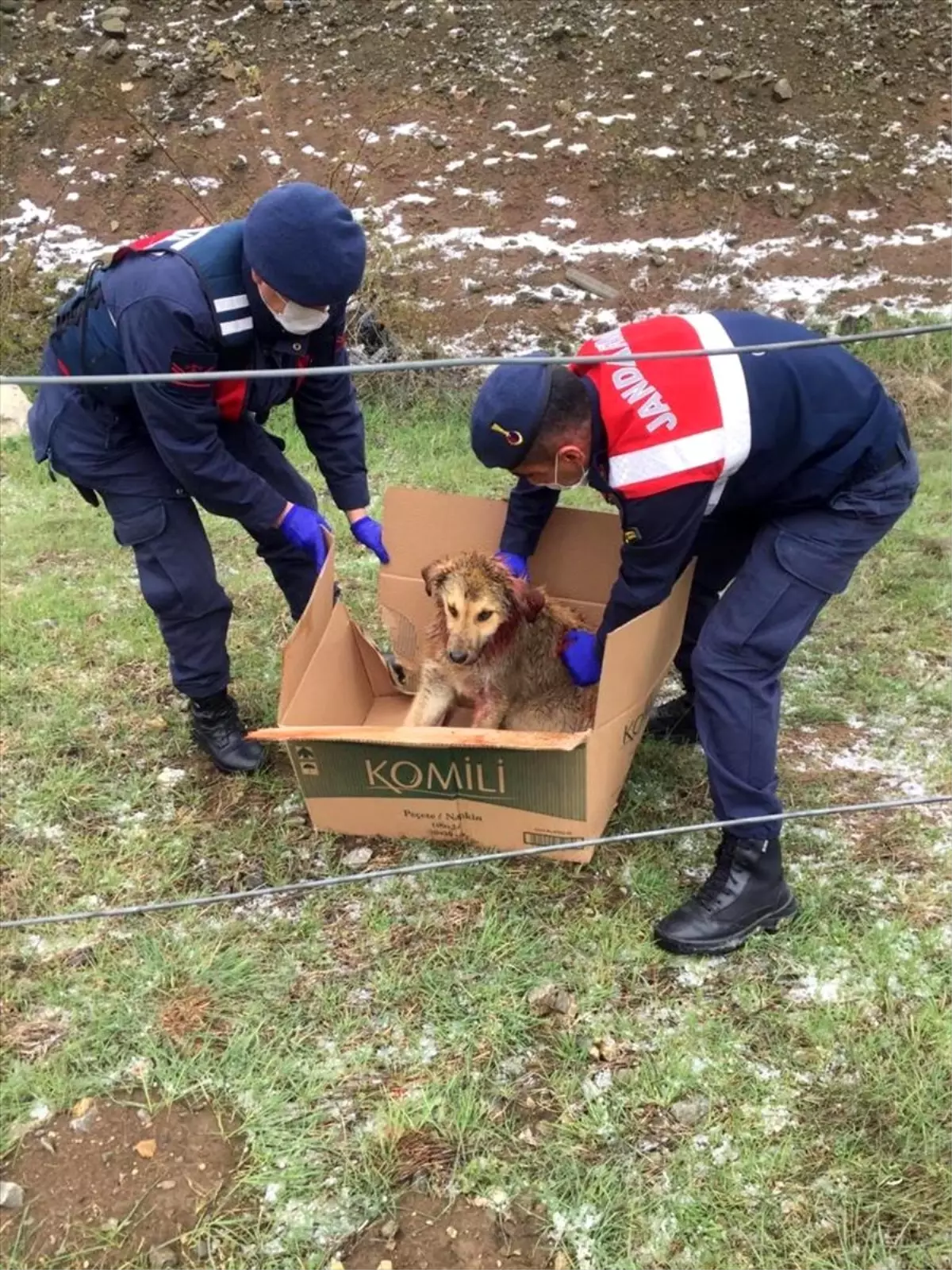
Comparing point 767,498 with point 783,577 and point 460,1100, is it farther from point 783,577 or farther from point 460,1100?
point 460,1100

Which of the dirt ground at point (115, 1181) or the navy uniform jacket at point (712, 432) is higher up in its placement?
the navy uniform jacket at point (712, 432)

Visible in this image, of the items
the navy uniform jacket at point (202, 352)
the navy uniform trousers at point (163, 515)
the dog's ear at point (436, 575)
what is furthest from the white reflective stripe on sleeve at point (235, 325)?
the dog's ear at point (436, 575)

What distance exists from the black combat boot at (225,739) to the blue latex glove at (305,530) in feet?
2.18

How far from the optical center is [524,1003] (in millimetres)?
2627

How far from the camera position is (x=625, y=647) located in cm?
260

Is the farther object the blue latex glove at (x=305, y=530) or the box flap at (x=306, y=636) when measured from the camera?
the blue latex glove at (x=305, y=530)

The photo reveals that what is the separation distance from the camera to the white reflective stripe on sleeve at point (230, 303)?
269 cm

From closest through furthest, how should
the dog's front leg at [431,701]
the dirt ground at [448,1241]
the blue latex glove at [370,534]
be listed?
the dirt ground at [448,1241]
the dog's front leg at [431,701]
the blue latex glove at [370,534]

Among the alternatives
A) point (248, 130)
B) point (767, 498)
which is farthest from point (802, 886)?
point (248, 130)

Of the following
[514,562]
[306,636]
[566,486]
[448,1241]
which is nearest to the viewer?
[448,1241]

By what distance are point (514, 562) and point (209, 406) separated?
3.64 ft

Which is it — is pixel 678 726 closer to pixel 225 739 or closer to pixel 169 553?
pixel 225 739

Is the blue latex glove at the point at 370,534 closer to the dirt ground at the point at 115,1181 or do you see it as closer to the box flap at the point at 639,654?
the box flap at the point at 639,654

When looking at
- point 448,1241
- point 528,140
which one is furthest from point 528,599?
point 528,140
